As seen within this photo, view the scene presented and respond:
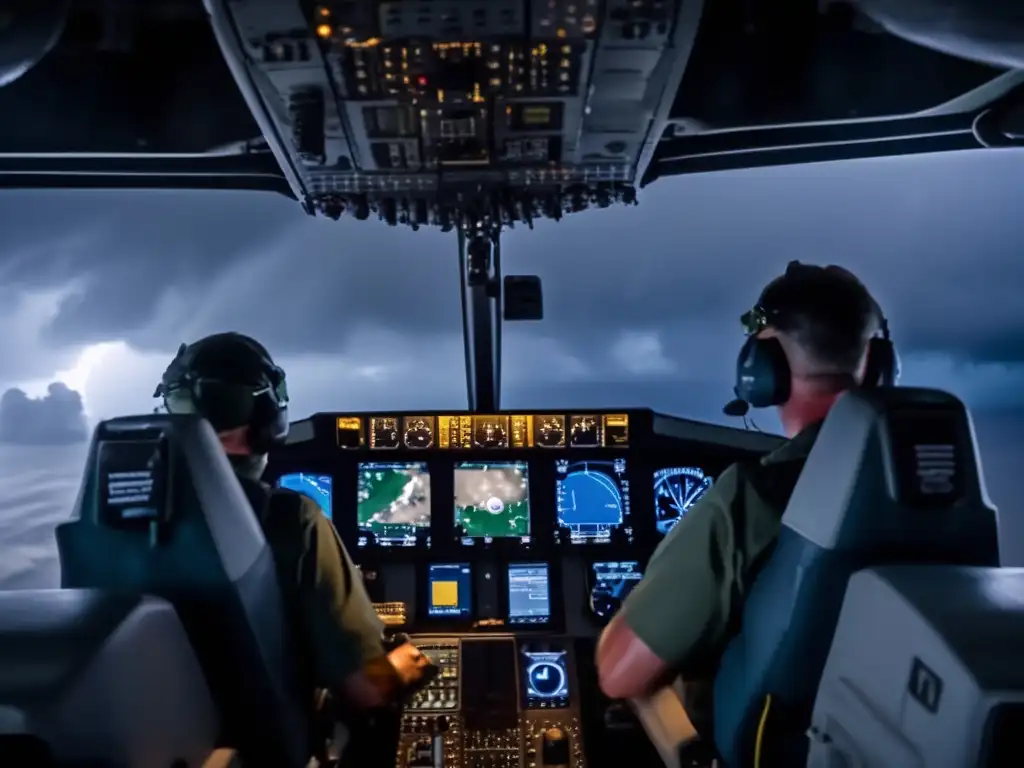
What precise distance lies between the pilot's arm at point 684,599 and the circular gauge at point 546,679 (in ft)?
3.89

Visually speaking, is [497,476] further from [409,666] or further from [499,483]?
[409,666]

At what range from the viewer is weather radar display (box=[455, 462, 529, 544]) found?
305cm

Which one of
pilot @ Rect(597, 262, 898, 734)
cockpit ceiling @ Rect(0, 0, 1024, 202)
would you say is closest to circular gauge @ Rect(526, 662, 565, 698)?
pilot @ Rect(597, 262, 898, 734)

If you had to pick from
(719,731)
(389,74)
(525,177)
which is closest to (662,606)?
(719,731)

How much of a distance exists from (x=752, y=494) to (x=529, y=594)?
1.63 metres

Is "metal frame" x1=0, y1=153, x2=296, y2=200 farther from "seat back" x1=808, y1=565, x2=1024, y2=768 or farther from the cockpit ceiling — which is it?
"seat back" x1=808, y1=565, x2=1024, y2=768

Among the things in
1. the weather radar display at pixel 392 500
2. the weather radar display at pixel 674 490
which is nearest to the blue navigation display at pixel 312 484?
the weather radar display at pixel 392 500

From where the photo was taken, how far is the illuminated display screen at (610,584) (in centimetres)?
296

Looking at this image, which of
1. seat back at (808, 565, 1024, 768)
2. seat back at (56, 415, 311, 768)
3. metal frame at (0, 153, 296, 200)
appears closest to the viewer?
seat back at (808, 565, 1024, 768)

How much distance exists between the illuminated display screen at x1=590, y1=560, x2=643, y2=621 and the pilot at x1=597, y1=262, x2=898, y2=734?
126 cm

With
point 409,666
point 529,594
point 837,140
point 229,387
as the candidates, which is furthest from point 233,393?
point 837,140

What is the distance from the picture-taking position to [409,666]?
1.85m

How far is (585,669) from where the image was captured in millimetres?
2859

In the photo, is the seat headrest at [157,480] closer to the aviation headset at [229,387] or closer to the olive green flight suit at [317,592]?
the olive green flight suit at [317,592]
